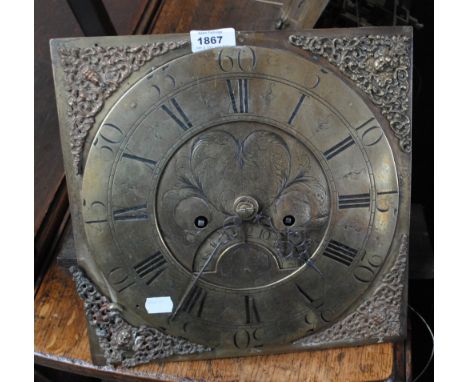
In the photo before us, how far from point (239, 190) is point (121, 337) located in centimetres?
42

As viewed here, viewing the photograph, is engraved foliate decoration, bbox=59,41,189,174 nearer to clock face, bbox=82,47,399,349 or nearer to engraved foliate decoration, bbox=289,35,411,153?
clock face, bbox=82,47,399,349

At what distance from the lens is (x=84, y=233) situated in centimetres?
111

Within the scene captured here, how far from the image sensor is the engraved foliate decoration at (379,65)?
3.58 feet

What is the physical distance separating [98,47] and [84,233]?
0.39m

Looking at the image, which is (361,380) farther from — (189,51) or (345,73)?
(189,51)

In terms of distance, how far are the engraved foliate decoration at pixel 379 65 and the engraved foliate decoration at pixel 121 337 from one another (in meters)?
0.67

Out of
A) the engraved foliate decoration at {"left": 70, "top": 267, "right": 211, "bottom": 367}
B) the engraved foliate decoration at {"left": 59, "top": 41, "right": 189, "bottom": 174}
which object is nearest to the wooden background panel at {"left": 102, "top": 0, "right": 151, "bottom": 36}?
the engraved foliate decoration at {"left": 59, "top": 41, "right": 189, "bottom": 174}

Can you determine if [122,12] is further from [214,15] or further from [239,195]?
[239,195]

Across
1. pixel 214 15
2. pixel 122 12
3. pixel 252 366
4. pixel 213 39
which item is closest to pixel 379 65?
pixel 213 39

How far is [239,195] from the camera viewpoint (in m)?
1.10

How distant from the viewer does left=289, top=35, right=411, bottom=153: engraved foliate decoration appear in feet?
3.58

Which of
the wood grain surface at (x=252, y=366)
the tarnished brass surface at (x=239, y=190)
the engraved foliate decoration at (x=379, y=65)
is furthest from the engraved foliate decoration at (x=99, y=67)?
the wood grain surface at (x=252, y=366)

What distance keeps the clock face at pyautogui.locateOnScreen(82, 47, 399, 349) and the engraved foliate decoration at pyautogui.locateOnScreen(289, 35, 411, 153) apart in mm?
34

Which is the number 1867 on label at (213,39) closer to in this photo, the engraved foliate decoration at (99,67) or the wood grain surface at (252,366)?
the engraved foliate decoration at (99,67)
